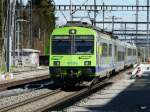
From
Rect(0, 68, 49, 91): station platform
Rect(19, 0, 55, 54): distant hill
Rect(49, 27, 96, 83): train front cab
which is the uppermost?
Rect(19, 0, 55, 54): distant hill

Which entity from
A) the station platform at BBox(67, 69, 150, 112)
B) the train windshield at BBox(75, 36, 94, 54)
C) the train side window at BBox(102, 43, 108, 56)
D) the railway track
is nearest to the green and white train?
the train windshield at BBox(75, 36, 94, 54)

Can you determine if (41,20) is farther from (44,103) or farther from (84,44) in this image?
(44,103)

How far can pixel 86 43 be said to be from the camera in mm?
25469

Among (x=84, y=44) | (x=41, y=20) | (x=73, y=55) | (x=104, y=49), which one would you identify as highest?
(x=41, y=20)

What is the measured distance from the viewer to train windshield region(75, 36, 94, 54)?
25.3m

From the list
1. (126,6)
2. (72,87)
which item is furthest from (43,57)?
(72,87)

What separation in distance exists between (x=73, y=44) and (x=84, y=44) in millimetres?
512

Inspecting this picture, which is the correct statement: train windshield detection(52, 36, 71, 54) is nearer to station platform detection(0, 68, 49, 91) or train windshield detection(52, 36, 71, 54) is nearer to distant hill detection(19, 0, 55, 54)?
station platform detection(0, 68, 49, 91)

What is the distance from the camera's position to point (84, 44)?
25.5 metres

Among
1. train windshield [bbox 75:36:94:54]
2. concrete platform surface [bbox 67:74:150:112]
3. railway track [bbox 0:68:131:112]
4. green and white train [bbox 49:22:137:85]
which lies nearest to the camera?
concrete platform surface [bbox 67:74:150:112]

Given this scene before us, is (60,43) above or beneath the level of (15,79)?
above

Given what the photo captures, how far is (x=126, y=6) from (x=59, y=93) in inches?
1528

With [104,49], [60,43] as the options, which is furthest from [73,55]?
[104,49]

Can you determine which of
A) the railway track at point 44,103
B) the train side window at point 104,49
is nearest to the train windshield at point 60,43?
the railway track at point 44,103
